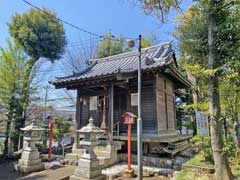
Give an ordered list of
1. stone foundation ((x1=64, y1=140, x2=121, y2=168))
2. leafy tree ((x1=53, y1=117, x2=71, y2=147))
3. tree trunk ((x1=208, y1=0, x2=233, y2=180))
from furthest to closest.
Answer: leafy tree ((x1=53, y1=117, x2=71, y2=147)) < stone foundation ((x1=64, y1=140, x2=121, y2=168)) < tree trunk ((x1=208, y1=0, x2=233, y2=180))

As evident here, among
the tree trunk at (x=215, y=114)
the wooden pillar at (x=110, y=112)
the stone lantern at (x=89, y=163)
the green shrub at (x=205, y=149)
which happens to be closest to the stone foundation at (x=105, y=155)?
the wooden pillar at (x=110, y=112)

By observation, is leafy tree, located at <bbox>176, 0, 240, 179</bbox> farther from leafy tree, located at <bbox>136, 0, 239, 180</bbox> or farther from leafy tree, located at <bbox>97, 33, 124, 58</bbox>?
leafy tree, located at <bbox>97, 33, 124, 58</bbox>

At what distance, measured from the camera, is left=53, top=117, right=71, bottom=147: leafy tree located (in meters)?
11.2

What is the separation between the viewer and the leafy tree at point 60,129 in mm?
11211

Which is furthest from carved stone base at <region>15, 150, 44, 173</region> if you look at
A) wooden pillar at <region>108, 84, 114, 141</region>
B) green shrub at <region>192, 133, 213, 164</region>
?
green shrub at <region>192, 133, 213, 164</region>

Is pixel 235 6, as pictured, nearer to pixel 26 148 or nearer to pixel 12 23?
pixel 26 148

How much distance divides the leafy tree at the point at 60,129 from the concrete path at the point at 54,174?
4226 mm

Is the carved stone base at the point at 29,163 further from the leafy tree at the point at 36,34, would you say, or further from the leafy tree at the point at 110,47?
the leafy tree at the point at 110,47

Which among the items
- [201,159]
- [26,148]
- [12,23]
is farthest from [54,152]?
[12,23]

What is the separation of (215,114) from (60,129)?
958cm

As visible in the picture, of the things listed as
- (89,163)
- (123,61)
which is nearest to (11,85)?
(123,61)

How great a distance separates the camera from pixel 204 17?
501 centimetres

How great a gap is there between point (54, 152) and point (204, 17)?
10.1 metres

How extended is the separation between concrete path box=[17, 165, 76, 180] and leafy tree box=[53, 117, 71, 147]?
4.23 m
